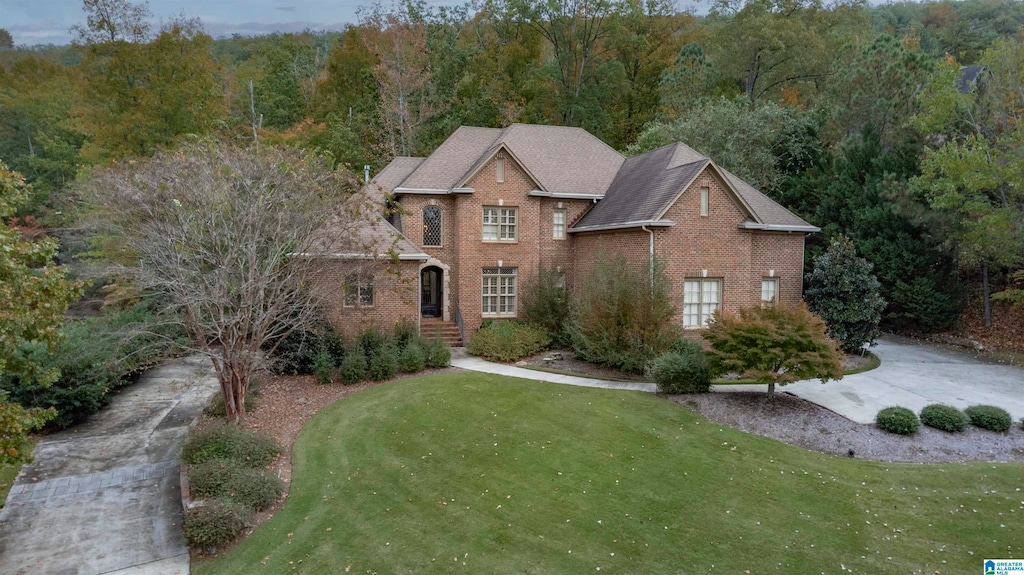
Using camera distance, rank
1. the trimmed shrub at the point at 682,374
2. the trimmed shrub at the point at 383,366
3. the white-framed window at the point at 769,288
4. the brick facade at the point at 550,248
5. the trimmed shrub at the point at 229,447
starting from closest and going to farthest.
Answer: the trimmed shrub at the point at 229,447
the trimmed shrub at the point at 682,374
the trimmed shrub at the point at 383,366
the brick facade at the point at 550,248
the white-framed window at the point at 769,288

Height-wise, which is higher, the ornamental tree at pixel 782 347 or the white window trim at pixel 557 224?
the white window trim at pixel 557 224

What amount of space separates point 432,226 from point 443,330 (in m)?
4.19

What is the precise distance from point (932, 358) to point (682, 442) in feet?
44.8

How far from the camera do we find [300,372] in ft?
57.7

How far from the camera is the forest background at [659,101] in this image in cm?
2067

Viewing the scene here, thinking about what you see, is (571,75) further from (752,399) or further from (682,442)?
(682,442)

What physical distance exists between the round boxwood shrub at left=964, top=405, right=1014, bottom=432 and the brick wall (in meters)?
14.6

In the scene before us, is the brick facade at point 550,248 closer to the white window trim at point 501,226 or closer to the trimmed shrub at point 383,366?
the white window trim at point 501,226

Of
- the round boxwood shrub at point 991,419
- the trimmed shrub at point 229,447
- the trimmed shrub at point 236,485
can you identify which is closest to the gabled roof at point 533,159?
the trimmed shrub at point 229,447

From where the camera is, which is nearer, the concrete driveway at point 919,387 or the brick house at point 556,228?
the concrete driveway at point 919,387

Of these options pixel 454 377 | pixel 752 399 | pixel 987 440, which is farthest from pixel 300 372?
pixel 987 440

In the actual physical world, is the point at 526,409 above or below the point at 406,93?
below

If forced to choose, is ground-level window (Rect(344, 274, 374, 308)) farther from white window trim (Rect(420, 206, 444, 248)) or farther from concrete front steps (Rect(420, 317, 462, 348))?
white window trim (Rect(420, 206, 444, 248))

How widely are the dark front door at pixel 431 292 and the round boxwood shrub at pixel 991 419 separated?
1742 centimetres
